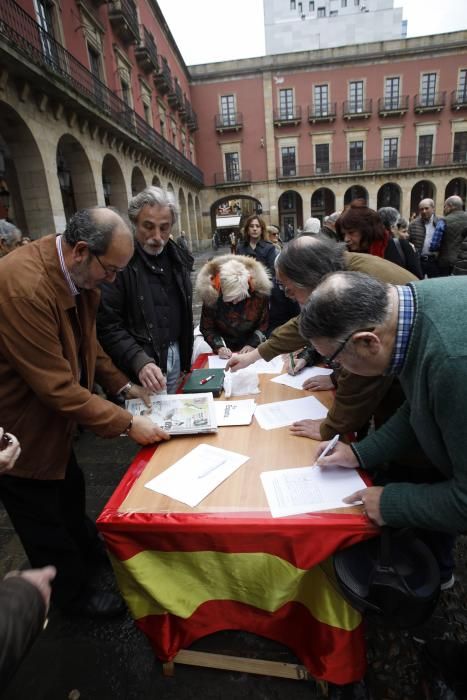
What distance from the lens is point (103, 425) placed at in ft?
5.27

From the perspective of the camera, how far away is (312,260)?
1.80 metres

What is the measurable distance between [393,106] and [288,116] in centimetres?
698

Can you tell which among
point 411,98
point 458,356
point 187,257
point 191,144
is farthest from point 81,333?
point 411,98

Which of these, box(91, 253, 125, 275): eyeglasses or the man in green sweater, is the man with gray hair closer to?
box(91, 253, 125, 275): eyeglasses

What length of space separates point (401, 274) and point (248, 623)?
1569 mm

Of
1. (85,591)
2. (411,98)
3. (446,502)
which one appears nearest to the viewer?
(446,502)

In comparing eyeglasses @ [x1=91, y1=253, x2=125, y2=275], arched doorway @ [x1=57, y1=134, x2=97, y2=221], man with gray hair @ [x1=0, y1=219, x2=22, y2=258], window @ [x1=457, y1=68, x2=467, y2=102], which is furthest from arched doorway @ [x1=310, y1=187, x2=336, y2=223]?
eyeglasses @ [x1=91, y1=253, x2=125, y2=275]

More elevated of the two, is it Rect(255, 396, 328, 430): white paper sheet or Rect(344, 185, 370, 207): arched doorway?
Rect(344, 185, 370, 207): arched doorway

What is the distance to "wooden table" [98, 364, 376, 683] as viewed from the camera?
124 centimetres

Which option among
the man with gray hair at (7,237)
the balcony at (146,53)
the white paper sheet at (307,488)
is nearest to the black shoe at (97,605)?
the white paper sheet at (307,488)

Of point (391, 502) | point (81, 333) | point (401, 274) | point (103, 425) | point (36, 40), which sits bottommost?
point (391, 502)

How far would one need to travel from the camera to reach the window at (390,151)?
26562 mm

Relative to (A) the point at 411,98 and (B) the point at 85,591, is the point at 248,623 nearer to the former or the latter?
(B) the point at 85,591

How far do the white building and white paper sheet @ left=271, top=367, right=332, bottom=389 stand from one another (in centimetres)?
4282
